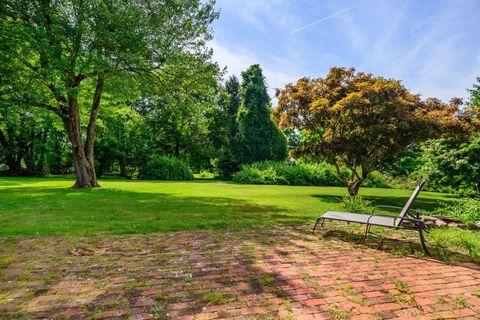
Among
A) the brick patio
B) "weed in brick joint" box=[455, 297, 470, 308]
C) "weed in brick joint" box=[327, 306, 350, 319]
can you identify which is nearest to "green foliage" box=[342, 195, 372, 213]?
the brick patio

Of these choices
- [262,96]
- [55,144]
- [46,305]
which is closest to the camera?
[46,305]

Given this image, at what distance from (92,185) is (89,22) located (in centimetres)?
837

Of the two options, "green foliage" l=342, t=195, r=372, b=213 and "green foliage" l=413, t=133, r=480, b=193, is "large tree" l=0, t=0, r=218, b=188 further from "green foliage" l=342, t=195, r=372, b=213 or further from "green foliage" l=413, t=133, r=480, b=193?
"green foliage" l=413, t=133, r=480, b=193

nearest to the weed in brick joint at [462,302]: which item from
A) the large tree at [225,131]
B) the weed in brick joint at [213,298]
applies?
the weed in brick joint at [213,298]

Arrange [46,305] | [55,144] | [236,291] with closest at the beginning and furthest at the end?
[46,305] < [236,291] < [55,144]

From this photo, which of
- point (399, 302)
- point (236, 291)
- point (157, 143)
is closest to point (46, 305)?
point (236, 291)

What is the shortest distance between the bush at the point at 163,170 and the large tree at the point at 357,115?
45.5 feet

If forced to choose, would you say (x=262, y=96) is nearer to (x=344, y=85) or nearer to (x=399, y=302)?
(x=344, y=85)

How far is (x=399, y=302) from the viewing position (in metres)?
3.17

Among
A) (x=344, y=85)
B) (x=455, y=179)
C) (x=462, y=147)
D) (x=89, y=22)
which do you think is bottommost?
(x=455, y=179)

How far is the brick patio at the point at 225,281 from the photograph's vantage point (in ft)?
9.69

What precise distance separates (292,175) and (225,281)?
69.7ft

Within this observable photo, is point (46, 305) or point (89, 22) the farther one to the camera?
point (89, 22)

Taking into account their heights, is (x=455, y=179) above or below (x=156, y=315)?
above
